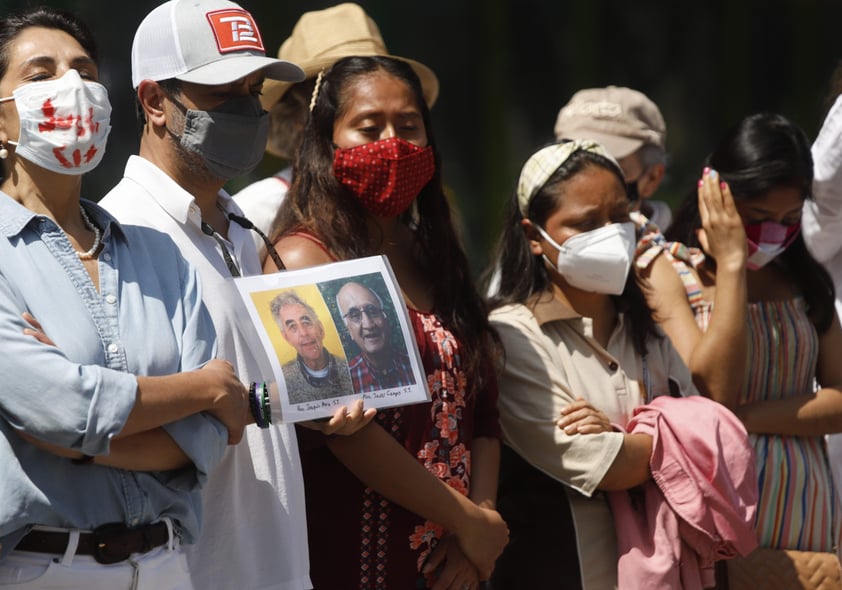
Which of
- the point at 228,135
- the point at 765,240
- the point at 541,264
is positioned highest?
the point at 228,135

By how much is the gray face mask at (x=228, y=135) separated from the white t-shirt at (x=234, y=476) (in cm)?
12

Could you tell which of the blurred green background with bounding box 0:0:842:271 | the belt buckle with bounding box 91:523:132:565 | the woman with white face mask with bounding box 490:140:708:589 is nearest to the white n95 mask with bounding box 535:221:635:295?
the woman with white face mask with bounding box 490:140:708:589

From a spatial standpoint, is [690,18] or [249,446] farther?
[690,18]

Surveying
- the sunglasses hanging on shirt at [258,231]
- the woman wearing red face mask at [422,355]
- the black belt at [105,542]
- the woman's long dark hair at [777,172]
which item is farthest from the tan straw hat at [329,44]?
the black belt at [105,542]

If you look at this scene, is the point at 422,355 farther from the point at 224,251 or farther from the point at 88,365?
the point at 88,365

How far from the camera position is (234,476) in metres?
3.02

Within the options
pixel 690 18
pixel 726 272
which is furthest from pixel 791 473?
pixel 690 18

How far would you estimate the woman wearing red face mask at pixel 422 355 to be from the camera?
330cm

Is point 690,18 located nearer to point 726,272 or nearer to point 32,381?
point 726,272

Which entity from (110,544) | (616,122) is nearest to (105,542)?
(110,544)

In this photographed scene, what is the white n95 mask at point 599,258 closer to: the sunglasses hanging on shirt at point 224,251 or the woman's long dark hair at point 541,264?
the woman's long dark hair at point 541,264

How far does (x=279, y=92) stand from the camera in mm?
4551

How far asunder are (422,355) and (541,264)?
773 mm

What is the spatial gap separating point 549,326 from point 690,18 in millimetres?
5746
